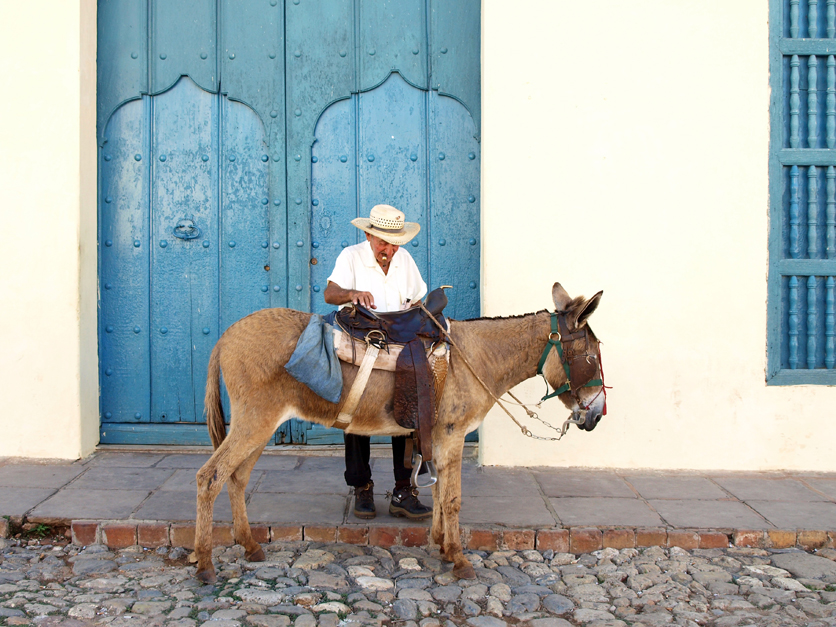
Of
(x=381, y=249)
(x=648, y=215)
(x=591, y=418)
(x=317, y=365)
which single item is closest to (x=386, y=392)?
(x=317, y=365)

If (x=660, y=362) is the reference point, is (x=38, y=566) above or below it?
below

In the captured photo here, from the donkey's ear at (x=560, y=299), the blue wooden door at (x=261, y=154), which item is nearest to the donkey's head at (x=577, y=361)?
the donkey's ear at (x=560, y=299)

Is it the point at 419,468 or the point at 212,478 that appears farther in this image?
the point at 419,468

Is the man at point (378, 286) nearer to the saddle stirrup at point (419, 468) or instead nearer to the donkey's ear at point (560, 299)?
the saddle stirrup at point (419, 468)

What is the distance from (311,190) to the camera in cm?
572

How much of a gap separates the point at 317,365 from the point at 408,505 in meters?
1.19

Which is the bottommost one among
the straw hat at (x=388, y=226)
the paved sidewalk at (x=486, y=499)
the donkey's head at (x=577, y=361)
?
the paved sidewalk at (x=486, y=499)

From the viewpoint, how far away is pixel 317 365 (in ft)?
11.9

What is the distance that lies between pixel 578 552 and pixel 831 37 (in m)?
4.24

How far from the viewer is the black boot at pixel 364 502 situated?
14.0ft

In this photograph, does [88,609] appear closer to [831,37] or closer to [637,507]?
[637,507]

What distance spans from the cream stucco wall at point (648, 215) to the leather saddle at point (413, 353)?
1.59 metres

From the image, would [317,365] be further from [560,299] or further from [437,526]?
[560,299]

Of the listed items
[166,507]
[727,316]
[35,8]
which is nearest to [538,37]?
[727,316]
